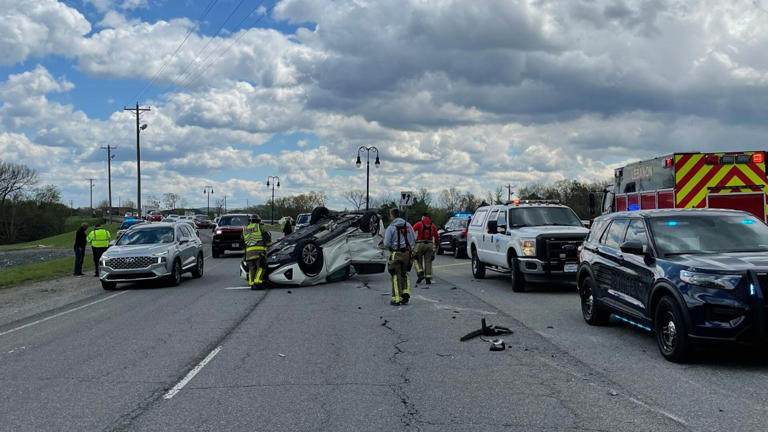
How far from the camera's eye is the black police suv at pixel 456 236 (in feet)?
90.6

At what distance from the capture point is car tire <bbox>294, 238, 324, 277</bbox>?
1686 centimetres

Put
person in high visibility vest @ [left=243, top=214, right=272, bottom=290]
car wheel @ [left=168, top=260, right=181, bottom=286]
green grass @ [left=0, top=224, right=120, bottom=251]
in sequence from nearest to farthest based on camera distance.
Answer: person in high visibility vest @ [left=243, top=214, right=272, bottom=290] → car wheel @ [left=168, top=260, right=181, bottom=286] → green grass @ [left=0, top=224, right=120, bottom=251]

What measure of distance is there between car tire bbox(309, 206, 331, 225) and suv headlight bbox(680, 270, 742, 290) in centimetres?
1340

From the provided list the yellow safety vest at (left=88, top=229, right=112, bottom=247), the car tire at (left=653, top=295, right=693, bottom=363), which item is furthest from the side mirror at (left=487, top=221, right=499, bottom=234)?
the yellow safety vest at (left=88, top=229, right=112, bottom=247)

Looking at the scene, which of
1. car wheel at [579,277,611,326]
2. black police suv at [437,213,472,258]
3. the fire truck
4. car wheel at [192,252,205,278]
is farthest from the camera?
black police suv at [437,213,472,258]

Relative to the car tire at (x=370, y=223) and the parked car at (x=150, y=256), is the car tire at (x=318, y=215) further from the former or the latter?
the parked car at (x=150, y=256)

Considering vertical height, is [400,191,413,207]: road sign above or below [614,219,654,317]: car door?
above

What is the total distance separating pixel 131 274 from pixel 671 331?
1353 centimetres

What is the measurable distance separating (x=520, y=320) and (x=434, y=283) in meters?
6.62

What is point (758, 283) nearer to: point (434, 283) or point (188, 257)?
point (434, 283)

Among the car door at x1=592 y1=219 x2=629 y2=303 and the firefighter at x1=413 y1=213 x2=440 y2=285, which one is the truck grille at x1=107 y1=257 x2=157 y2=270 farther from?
the car door at x1=592 y1=219 x2=629 y2=303

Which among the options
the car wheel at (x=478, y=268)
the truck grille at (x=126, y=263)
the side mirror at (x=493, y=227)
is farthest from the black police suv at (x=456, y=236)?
the truck grille at (x=126, y=263)

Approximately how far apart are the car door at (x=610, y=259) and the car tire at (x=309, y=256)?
8575mm

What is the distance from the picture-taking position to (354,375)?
695 centimetres
